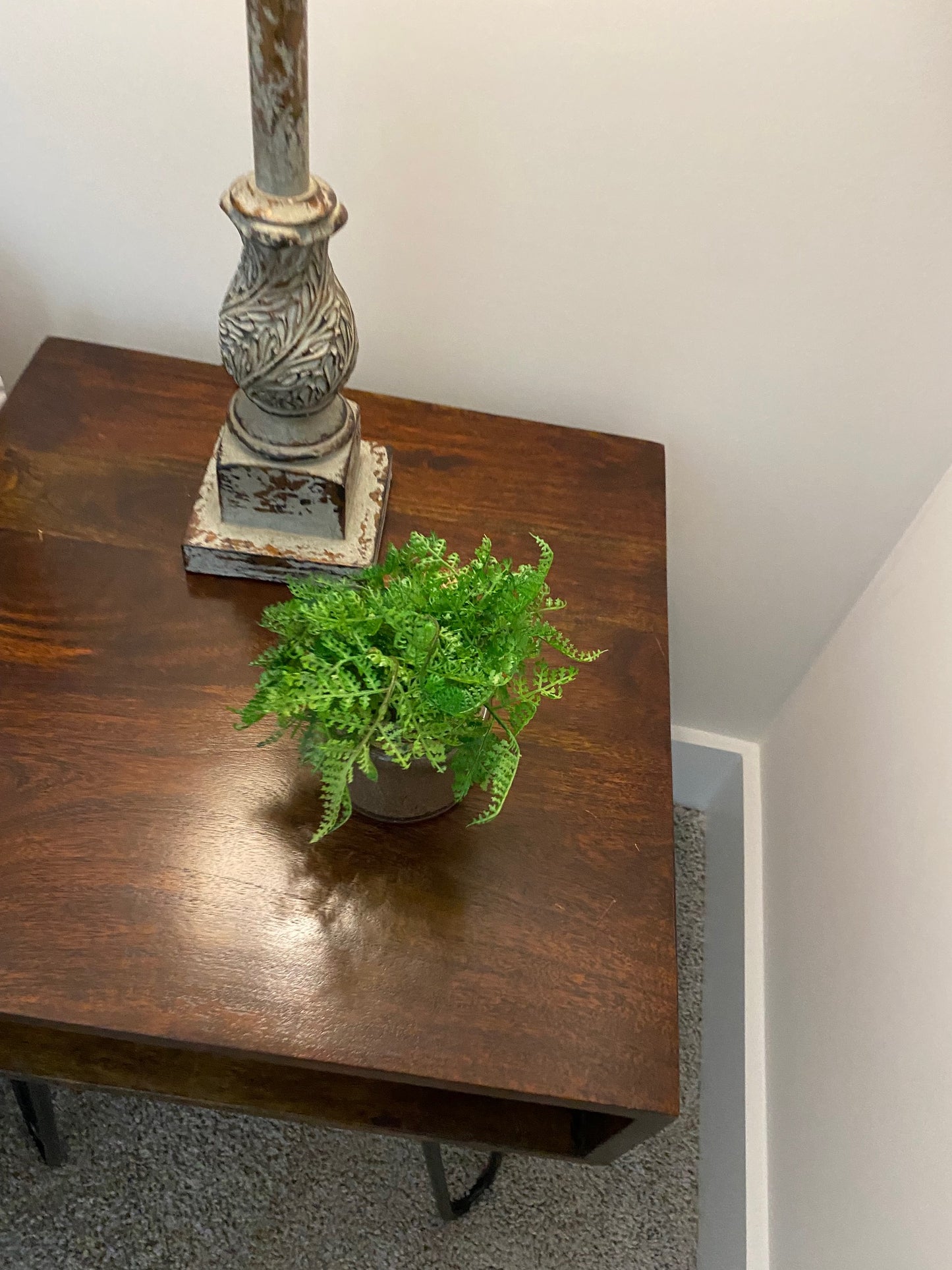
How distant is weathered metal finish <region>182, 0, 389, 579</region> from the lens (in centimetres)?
58

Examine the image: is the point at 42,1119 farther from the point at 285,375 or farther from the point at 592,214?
the point at 592,214

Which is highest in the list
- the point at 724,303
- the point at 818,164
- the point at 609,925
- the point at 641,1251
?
the point at 818,164

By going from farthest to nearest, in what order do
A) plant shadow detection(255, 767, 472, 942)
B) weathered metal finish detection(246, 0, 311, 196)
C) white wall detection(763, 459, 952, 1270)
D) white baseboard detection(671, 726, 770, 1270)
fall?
white baseboard detection(671, 726, 770, 1270), white wall detection(763, 459, 952, 1270), plant shadow detection(255, 767, 472, 942), weathered metal finish detection(246, 0, 311, 196)

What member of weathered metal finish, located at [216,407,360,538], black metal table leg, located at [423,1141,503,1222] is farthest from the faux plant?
black metal table leg, located at [423,1141,503,1222]

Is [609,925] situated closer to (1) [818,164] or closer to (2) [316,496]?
(2) [316,496]

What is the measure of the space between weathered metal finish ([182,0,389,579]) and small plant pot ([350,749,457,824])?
0.21 m

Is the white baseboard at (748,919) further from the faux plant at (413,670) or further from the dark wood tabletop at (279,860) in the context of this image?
the faux plant at (413,670)

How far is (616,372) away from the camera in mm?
989

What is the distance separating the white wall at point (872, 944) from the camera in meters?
0.76

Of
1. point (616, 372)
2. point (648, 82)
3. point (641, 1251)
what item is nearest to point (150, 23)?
point (648, 82)

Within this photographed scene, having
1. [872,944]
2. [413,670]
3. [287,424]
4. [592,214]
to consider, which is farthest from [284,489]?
[872,944]

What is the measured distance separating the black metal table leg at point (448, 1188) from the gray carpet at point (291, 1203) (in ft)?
0.08

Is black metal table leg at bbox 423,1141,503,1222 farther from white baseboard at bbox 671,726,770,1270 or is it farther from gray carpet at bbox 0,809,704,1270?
white baseboard at bbox 671,726,770,1270

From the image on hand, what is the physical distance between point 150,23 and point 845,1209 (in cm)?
121
